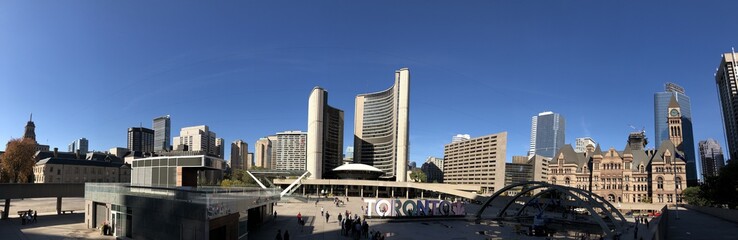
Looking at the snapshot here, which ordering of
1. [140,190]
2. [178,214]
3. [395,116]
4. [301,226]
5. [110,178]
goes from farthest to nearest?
[395,116]
[110,178]
[301,226]
[140,190]
[178,214]

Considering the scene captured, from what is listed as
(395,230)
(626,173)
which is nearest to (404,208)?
(395,230)

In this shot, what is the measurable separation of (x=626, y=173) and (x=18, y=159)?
464ft

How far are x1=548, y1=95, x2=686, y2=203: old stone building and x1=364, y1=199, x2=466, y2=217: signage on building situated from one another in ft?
273

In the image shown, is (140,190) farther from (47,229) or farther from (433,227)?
(433,227)

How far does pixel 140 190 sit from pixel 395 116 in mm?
160770

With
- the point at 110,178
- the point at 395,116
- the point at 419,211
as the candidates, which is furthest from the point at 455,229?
the point at 395,116

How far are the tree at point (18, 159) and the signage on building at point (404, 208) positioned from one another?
6745 cm

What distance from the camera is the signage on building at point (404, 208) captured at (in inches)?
1905

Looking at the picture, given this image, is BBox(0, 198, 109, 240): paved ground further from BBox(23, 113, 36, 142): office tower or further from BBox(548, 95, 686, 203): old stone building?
BBox(23, 113, 36, 142): office tower

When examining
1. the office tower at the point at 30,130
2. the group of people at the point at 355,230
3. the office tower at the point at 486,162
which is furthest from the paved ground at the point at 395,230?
the office tower at the point at 30,130

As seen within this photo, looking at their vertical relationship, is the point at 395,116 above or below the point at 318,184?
above

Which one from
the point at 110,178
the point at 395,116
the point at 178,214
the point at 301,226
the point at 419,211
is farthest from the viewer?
the point at 395,116

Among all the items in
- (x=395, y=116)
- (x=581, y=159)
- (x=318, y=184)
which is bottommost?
(x=318, y=184)

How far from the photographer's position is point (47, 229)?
38.0 m
